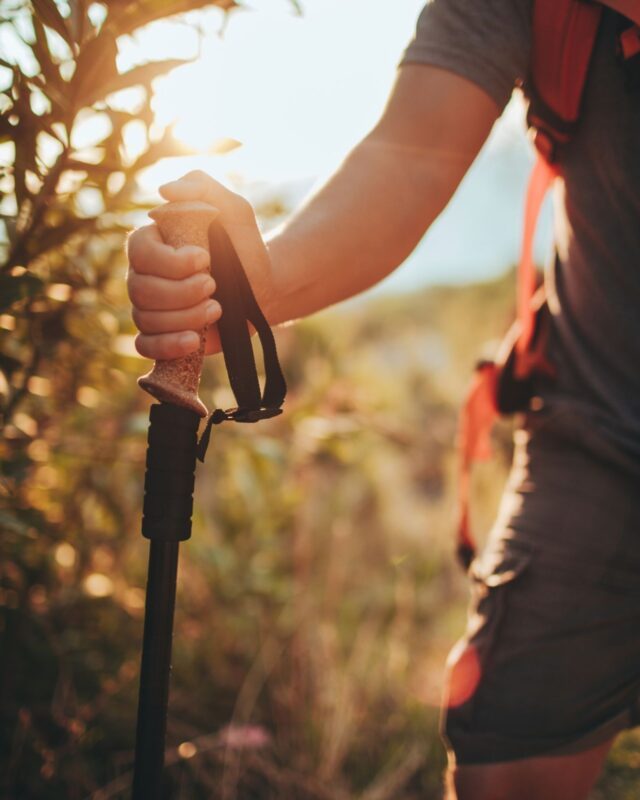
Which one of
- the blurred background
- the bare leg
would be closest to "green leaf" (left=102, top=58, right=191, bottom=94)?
the blurred background

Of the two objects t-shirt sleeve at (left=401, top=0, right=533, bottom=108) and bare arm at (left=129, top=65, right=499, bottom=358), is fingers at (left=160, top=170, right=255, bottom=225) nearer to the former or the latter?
bare arm at (left=129, top=65, right=499, bottom=358)

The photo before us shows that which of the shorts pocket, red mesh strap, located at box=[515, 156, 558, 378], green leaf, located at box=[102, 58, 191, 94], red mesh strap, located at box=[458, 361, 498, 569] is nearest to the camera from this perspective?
green leaf, located at box=[102, 58, 191, 94]

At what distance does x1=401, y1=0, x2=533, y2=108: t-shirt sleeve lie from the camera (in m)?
1.01

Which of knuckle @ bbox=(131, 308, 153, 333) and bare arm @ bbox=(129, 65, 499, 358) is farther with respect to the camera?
bare arm @ bbox=(129, 65, 499, 358)

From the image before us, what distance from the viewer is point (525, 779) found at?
3.52 ft

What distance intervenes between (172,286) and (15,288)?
411mm

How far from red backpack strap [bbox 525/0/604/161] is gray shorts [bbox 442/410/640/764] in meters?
0.51

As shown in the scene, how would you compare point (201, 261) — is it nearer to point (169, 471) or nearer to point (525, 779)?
point (169, 471)

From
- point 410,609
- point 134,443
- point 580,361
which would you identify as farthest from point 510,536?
point 410,609

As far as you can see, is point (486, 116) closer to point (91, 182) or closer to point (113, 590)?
point (91, 182)

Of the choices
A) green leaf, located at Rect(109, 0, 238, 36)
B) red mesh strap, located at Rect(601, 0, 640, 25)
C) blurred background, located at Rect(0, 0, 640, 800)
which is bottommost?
blurred background, located at Rect(0, 0, 640, 800)

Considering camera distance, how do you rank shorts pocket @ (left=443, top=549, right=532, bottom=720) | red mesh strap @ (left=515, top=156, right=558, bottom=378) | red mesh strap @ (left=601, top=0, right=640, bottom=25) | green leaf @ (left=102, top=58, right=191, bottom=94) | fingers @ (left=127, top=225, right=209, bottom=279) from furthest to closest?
red mesh strap @ (left=515, top=156, right=558, bottom=378) < shorts pocket @ (left=443, top=549, right=532, bottom=720) < green leaf @ (left=102, top=58, right=191, bottom=94) < red mesh strap @ (left=601, top=0, right=640, bottom=25) < fingers @ (left=127, top=225, right=209, bottom=279)

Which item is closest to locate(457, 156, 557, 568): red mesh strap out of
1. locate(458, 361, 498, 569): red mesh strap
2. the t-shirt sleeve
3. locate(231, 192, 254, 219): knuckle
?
locate(458, 361, 498, 569): red mesh strap

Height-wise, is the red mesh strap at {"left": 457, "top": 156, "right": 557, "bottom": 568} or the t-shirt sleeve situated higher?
the t-shirt sleeve
